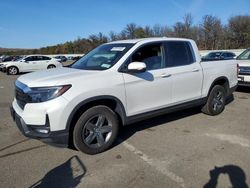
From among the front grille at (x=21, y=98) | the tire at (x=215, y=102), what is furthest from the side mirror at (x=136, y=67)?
the tire at (x=215, y=102)

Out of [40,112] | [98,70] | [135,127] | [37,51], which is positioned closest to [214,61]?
[135,127]

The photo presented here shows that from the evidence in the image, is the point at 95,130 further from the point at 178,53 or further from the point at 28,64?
the point at 28,64

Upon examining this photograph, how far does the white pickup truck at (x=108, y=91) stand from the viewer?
411 centimetres

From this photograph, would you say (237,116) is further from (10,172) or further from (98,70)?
(10,172)

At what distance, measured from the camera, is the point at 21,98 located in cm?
447

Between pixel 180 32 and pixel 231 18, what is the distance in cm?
1081

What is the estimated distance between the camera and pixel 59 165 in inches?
164

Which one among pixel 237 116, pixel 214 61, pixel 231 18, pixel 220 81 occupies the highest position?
pixel 231 18

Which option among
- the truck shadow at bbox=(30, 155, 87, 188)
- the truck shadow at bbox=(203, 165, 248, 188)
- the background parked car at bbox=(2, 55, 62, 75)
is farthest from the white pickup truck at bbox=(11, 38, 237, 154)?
the background parked car at bbox=(2, 55, 62, 75)

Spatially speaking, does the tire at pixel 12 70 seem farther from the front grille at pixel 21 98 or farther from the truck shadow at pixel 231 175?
the truck shadow at pixel 231 175

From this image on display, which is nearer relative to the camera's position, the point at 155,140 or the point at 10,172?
the point at 10,172

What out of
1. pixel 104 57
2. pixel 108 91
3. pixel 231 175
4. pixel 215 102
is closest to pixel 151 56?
pixel 104 57

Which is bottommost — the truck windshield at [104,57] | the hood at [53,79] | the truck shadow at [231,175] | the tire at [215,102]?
the truck shadow at [231,175]

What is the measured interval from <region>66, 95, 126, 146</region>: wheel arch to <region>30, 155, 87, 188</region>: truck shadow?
1.72 feet
